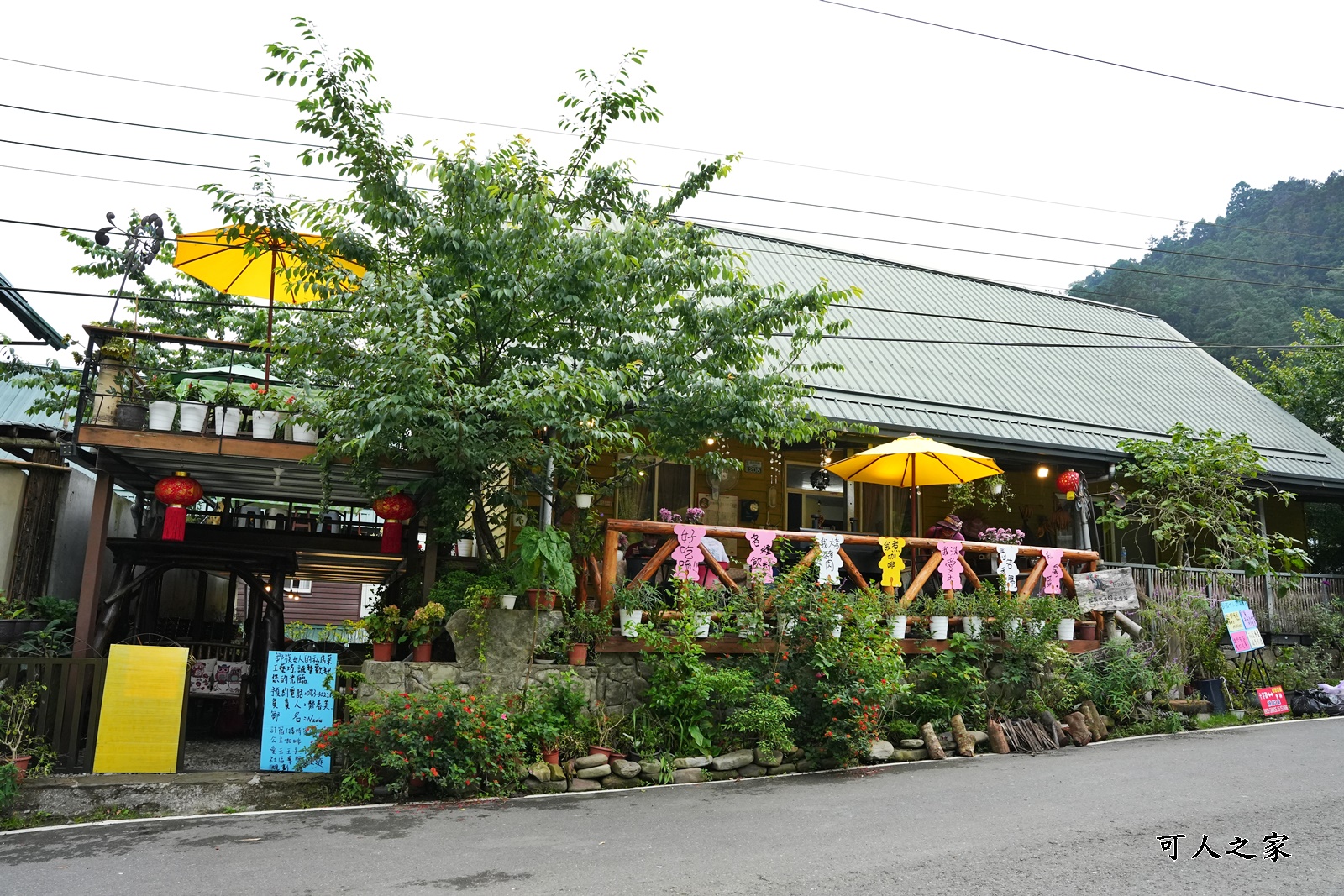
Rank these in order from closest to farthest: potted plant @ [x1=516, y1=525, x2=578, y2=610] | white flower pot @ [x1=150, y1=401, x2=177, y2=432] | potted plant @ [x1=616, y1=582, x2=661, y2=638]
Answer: potted plant @ [x1=516, y1=525, x2=578, y2=610] → white flower pot @ [x1=150, y1=401, x2=177, y2=432] → potted plant @ [x1=616, y1=582, x2=661, y2=638]

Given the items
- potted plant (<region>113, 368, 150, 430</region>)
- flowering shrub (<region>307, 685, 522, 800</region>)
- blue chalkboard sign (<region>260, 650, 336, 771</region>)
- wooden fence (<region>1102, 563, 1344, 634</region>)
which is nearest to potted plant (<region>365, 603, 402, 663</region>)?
blue chalkboard sign (<region>260, 650, 336, 771</region>)

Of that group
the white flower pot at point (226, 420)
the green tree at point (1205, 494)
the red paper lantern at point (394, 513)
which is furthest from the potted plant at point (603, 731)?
the green tree at point (1205, 494)

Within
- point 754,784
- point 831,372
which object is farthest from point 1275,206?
point 754,784

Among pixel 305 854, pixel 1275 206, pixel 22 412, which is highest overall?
pixel 1275 206

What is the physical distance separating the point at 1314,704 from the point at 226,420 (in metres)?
13.8

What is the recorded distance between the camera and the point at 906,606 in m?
10.0

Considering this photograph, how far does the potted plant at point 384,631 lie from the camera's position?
8464mm

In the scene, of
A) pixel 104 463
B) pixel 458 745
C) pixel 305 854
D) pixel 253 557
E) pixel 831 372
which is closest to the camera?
pixel 305 854

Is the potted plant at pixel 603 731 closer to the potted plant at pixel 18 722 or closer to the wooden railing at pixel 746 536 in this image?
the wooden railing at pixel 746 536

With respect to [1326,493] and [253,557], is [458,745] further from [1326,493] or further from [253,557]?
[1326,493]

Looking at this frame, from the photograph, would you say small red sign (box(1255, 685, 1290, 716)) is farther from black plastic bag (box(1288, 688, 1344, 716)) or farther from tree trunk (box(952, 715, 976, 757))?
tree trunk (box(952, 715, 976, 757))

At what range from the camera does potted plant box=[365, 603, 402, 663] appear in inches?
333

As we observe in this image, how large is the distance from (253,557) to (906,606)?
739cm

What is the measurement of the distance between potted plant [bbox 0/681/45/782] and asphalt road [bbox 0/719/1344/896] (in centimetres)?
123
